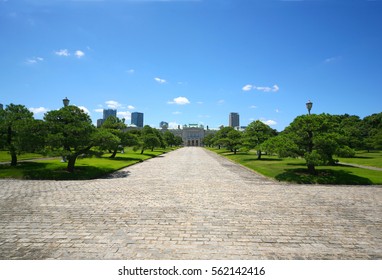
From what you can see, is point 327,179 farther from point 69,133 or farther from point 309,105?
point 69,133

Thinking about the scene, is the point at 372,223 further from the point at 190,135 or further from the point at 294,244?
the point at 190,135

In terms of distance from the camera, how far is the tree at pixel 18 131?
1681 cm

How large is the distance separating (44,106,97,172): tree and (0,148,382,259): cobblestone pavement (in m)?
5.26

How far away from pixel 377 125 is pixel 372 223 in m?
76.9

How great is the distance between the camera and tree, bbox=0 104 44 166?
662 inches

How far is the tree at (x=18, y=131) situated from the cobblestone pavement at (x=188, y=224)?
18.8 ft

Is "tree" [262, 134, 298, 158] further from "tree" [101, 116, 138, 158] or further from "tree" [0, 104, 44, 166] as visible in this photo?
A: "tree" [101, 116, 138, 158]

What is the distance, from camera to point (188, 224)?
7.29 metres

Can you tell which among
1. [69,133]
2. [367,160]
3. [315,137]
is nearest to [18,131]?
[69,133]

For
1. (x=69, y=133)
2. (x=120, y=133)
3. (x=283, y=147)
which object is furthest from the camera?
(x=120, y=133)

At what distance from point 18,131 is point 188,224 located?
1673 cm

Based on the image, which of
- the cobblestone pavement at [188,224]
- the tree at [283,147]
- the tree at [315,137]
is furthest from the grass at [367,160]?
the cobblestone pavement at [188,224]
